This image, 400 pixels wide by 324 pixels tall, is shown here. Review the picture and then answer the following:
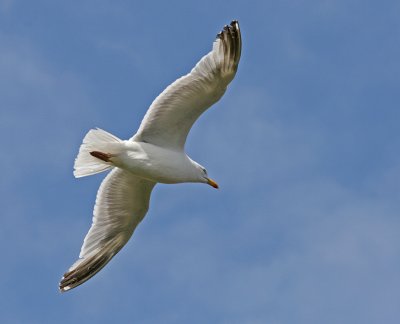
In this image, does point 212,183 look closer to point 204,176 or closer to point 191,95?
point 204,176

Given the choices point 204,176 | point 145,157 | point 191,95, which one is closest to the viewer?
point 191,95

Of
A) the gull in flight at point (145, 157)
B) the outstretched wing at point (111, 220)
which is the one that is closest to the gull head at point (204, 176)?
the gull in flight at point (145, 157)

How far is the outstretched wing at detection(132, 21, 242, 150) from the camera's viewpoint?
16.2 metres

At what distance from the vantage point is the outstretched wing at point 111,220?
18.0 metres

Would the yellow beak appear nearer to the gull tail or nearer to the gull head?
the gull head

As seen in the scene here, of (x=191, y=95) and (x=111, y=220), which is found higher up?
(x=191, y=95)

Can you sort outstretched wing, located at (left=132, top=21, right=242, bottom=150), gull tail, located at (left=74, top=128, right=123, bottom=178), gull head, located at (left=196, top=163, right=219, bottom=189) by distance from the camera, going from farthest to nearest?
gull head, located at (left=196, top=163, right=219, bottom=189), gull tail, located at (left=74, top=128, right=123, bottom=178), outstretched wing, located at (left=132, top=21, right=242, bottom=150)

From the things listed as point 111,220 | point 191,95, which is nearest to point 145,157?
point 191,95

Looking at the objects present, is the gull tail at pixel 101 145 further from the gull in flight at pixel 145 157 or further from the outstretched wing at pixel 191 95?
the outstretched wing at pixel 191 95

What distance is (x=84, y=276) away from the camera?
59.3 feet

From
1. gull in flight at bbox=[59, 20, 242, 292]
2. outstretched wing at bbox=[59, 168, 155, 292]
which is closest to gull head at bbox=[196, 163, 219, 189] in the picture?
gull in flight at bbox=[59, 20, 242, 292]

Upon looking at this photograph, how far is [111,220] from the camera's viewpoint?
60.2ft

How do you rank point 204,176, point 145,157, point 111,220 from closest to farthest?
point 145,157
point 204,176
point 111,220

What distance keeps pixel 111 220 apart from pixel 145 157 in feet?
6.44
